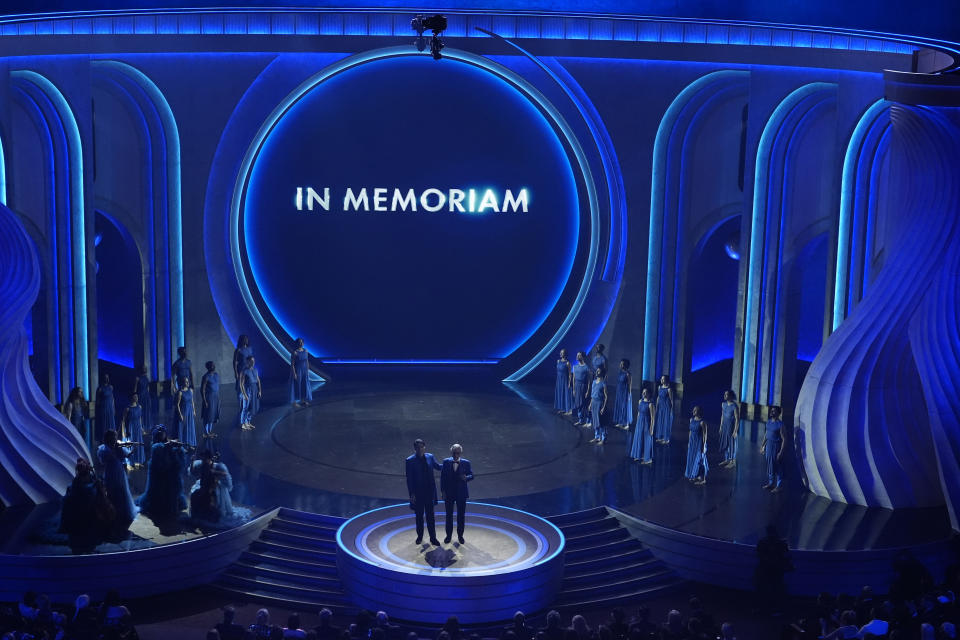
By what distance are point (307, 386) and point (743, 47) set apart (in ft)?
25.8

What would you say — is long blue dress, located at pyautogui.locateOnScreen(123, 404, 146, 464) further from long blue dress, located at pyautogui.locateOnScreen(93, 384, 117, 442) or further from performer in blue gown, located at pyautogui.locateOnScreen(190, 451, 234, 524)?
performer in blue gown, located at pyautogui.locateOnScreen(190, 451, 234, 524)

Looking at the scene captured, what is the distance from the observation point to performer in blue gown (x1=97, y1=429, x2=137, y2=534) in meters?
11.6

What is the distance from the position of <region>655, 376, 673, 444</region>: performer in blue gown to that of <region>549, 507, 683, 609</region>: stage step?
103 inches

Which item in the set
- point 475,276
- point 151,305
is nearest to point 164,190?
point 151,305

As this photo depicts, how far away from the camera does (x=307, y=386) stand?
16859mm

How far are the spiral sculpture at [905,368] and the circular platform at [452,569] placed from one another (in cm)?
364

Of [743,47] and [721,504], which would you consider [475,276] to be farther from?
[721,504]

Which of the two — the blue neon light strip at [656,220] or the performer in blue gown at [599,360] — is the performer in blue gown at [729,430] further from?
the blue neon light strip at [656,220]

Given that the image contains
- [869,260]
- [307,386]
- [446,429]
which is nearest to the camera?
[869,260]

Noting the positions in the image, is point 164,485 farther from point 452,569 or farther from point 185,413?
point 452,569

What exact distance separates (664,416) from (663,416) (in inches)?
0.6

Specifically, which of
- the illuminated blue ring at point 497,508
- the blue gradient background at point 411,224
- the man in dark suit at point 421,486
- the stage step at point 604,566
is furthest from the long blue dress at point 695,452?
the blue gradient background at point 411,224

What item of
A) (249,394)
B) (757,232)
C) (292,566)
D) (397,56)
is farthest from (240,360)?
(757,232)

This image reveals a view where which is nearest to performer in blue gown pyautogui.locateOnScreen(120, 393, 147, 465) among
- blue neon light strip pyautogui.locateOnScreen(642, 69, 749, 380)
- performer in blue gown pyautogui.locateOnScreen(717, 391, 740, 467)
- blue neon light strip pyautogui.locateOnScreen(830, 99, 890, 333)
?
performer in blue gown pyautogui.locateOnScreen(717, 391, 740, 467)
